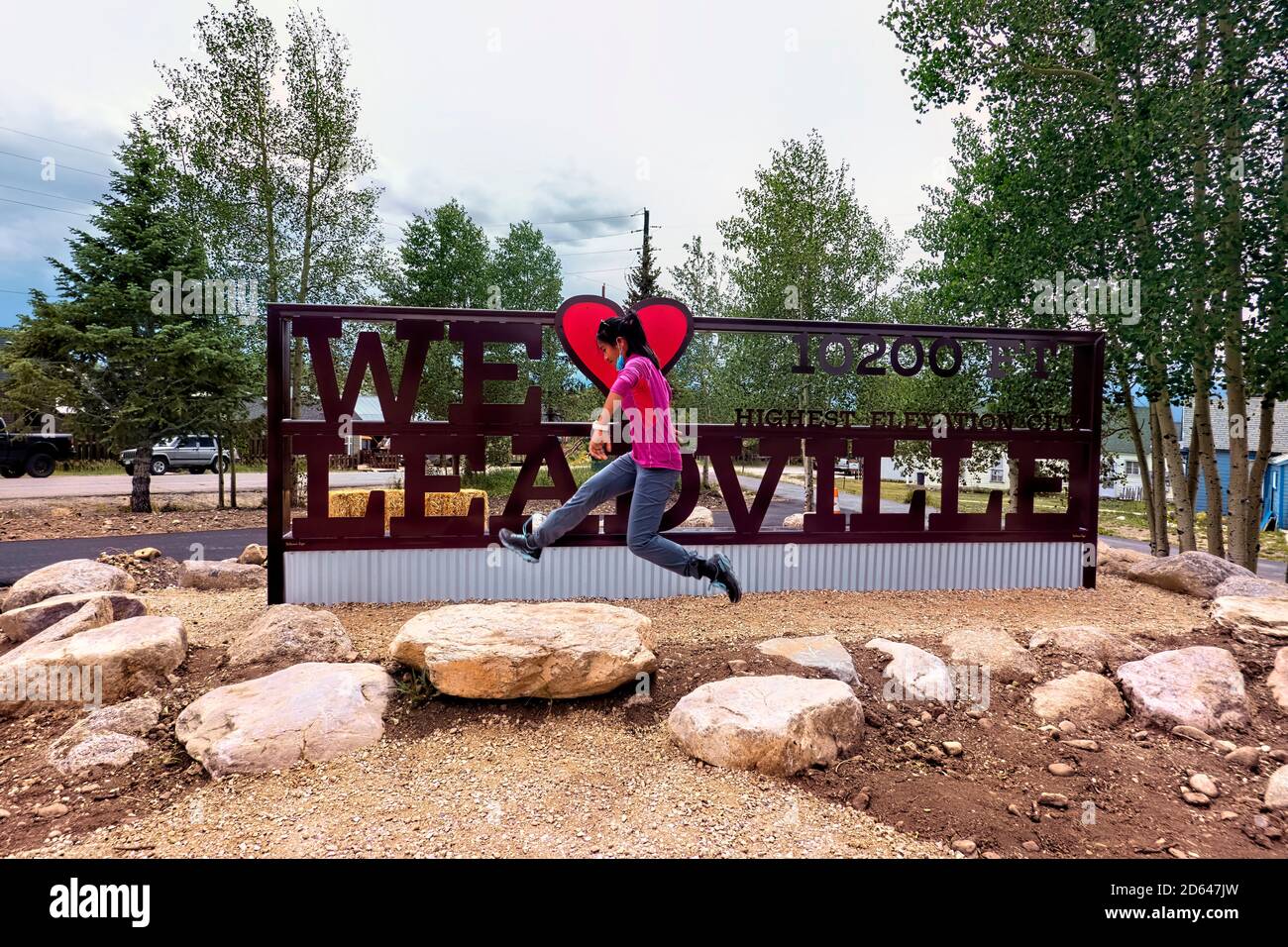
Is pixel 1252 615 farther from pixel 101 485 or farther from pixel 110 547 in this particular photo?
pixel 101 485

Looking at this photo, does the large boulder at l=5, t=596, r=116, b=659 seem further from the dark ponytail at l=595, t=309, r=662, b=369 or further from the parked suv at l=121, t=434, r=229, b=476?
the parked suv at l=121, t=434, r=229, b=476

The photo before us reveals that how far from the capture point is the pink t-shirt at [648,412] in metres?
4.18

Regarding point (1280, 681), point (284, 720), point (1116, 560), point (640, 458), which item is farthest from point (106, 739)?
point (1116, 560)

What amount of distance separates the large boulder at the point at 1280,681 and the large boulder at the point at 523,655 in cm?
441

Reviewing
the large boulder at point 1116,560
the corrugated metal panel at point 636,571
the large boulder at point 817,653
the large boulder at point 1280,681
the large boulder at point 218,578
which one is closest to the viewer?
the large boulder at point 1280,681

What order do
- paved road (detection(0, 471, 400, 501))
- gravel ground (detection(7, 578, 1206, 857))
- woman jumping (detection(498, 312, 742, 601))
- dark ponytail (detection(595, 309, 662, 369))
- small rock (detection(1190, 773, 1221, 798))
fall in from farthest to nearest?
paved road (detection(0, 471, 400, 501)) < dark ponytail (detection(595, 309, 662, 369)) < woman jumping (detection(498, 312, 742, 601)) < small rock (detection(1190, 773, 1221, 798)) < gravel ground (detection(7, 578, 1206, 857))

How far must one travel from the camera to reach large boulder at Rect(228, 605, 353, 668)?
189 inches

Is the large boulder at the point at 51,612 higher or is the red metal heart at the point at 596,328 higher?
the red metal heart at the point at 596,328

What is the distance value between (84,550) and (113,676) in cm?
852

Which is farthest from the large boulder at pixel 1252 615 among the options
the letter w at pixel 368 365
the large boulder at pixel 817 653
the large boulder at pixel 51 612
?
the large boulder at pixel 51 612

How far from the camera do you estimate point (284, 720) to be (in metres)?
3.66

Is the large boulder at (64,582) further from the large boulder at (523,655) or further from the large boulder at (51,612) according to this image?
the large boulder at (523,655)

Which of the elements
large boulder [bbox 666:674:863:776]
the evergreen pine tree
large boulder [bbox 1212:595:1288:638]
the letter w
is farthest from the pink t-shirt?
the evergreen pine tree

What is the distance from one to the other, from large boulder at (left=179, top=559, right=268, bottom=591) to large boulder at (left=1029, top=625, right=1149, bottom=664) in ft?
27.6
